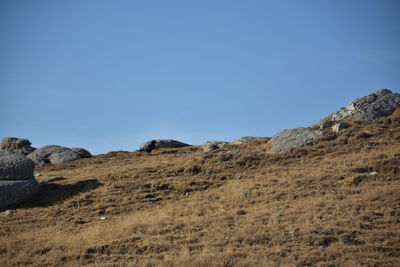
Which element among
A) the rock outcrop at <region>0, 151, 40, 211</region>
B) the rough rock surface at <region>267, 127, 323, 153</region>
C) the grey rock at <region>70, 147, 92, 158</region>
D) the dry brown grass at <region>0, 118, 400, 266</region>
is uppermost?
the grey rock at <region>70, 147, 92, 158</region>

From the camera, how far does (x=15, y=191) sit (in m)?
21.8

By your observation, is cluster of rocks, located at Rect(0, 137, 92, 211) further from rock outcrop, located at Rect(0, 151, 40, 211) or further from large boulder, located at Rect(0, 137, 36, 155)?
large boulder, located at Rect(0, 137, 36, 155)

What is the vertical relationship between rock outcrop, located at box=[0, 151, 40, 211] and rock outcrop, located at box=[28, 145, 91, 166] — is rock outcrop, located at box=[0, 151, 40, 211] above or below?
below

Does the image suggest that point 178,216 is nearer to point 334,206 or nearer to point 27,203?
point 334,206

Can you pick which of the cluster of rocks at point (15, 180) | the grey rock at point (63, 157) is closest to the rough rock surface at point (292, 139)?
the cluster of rocks at point (15, 180)

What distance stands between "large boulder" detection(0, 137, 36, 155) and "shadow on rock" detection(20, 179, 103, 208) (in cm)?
2897

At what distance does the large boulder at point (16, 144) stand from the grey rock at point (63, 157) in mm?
9080

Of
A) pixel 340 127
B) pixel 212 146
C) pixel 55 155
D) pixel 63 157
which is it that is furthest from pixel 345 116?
pixel 55 155

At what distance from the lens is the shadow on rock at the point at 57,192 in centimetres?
2176

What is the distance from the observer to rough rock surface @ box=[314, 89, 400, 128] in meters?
40.5

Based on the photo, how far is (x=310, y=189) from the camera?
1866cm

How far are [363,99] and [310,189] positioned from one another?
32697 millimetres

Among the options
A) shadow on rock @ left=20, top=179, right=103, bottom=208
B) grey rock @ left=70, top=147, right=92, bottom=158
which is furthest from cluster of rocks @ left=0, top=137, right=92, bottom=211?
grey rock @ left=70, top=147, right=92, bottom=158

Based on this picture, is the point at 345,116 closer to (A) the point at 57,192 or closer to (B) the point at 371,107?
(B) the point at 371,107
